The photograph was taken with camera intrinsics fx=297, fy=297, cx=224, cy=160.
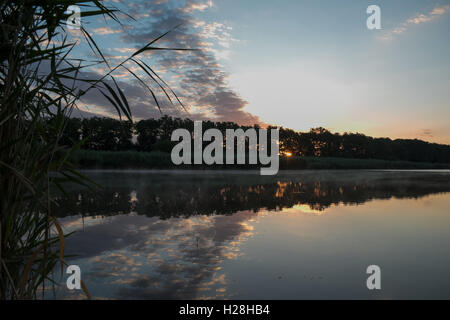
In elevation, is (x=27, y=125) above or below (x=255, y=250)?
above

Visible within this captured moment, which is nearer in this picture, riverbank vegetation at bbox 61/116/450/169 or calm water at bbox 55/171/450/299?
calm water at bbox 55/171/450/299


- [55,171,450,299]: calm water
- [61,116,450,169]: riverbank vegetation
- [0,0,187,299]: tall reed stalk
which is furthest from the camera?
[61,116,450,169]: riverbank vegetation

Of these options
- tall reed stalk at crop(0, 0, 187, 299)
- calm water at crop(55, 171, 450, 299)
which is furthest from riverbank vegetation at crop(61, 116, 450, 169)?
tall reed stalk at crop(0, 0, 187, 299)

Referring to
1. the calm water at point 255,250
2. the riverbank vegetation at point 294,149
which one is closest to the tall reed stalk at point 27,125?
the calm water at point 255,250

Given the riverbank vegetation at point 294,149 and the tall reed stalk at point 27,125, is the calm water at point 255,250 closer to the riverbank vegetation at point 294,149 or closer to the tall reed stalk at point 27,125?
the tall reed stalk at point 27,125

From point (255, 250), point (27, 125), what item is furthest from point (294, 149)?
point (27, 125)

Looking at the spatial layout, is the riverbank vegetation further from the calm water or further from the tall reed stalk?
the tall reed stalk

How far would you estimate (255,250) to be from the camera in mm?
4383

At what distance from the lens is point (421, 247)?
464cm

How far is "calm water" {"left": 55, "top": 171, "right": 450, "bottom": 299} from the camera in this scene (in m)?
3.06

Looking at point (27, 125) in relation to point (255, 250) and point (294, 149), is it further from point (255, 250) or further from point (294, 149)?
point (294, 149)

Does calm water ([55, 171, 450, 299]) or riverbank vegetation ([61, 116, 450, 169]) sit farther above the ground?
→ riverbank vegetation ([61, 116, 450, 169])

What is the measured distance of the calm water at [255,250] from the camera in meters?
3.06

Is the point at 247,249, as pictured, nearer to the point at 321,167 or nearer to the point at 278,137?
the point at 321,167
